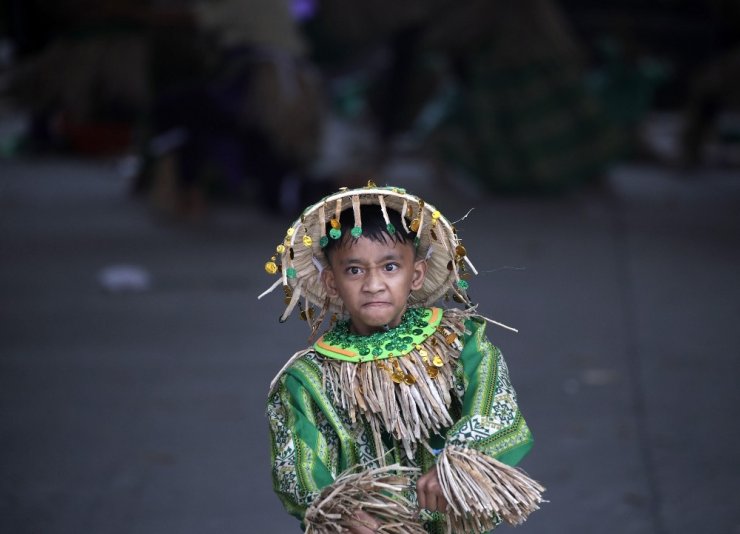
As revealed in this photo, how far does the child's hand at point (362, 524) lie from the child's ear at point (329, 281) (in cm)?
57

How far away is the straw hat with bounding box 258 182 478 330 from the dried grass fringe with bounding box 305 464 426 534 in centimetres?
45

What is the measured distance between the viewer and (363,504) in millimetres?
2248

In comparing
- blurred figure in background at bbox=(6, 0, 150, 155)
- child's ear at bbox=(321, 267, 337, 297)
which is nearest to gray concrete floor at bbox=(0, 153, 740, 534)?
child's ear at bbox=(321, 267, 337, 297)

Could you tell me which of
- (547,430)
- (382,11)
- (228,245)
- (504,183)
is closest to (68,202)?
(228,245)

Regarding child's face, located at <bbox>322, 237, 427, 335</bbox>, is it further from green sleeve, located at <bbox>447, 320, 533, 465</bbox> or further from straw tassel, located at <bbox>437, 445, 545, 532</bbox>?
straw tassel, located at <bbox>437, 445, 545, 532</bbox>

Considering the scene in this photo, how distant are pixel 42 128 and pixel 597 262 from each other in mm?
6624

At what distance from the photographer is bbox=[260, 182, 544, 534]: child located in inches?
92.2

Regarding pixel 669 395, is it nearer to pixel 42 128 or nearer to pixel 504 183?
pixel 504 183

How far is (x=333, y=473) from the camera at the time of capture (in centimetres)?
245

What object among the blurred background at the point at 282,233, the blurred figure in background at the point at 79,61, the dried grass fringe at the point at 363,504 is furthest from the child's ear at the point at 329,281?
the blurred figure in background at the point at 79,61

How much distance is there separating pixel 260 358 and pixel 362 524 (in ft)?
12.2

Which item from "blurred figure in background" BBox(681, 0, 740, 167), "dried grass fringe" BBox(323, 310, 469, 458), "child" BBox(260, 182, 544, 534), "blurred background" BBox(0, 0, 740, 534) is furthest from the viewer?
"blurred figure in background" BBox(681, 0, 740, 167)

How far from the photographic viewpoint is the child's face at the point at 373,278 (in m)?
2.46

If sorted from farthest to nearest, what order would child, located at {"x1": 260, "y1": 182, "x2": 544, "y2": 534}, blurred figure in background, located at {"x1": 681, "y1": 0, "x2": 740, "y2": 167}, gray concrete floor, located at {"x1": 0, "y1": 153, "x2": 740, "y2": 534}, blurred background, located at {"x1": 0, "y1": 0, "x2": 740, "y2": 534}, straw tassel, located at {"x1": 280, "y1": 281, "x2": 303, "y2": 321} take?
blurred figure in background, located at {"x1": 681, "y1": 0, "x2": 740, "y2": 167} < blurred background, located at {"x1": 0, "y1": 0, "x2": 740, "y2": 534} < gray concrete floor, located at {"x1": 0, "y1": 153, "x2": 740, "y2": 534} < straw tassel, located at {"x1": 280, "y1": 281, "x2": 303, "y2": 321} < child, located at {"x1": 260, "y1": 182, "x2": 544, "y2": 534}
